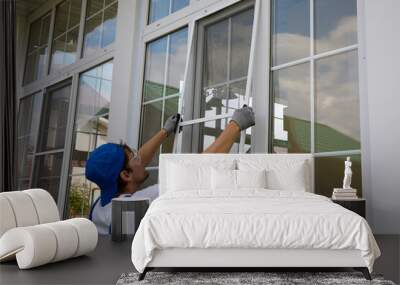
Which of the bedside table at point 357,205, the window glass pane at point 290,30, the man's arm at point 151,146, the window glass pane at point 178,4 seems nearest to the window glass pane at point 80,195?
the man's arm at point 151,146

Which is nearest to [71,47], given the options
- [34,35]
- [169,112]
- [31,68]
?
[31,68]

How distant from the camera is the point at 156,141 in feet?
14.8

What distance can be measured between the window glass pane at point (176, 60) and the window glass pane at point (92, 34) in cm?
→ 187

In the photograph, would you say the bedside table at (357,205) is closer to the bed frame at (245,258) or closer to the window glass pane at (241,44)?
the bed frame at (245,258)

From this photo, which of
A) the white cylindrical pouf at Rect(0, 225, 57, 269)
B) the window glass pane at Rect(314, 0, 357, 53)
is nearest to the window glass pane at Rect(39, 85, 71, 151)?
the white cylindrical pouf at Rect(0, 225, 57, 269)

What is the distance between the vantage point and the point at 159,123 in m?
4.89

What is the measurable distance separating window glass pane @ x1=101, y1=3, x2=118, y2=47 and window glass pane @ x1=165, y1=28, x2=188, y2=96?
1428 millimetres

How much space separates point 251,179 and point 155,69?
251 cm

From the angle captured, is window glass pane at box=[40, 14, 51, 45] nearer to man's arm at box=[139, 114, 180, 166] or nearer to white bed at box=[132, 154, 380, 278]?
man's arm at box=[139, 114, 180, 166]

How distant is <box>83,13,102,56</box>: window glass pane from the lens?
247 inches

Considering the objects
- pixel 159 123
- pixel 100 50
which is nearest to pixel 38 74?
pixel 100 50

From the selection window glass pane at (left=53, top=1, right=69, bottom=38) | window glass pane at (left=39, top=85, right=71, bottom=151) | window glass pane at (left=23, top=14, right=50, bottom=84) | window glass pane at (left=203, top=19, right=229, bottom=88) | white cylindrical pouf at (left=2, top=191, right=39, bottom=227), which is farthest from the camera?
window glass pane at (left=23, top=14, right=50, bottom=84)

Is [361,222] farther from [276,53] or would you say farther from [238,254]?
[276,53]

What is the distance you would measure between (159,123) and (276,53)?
1759 mm
